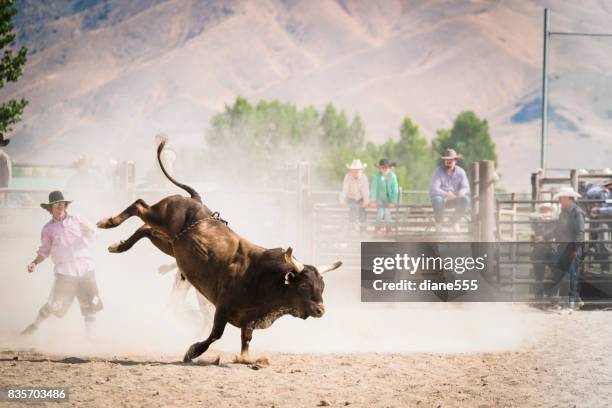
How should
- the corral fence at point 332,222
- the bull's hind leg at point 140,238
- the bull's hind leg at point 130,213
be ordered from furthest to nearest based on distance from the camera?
the corral fence at point 332,222
the bull's hind leg at point 140,238
the bull's hind leg at point 130,213

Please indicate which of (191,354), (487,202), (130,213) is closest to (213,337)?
(191,354)

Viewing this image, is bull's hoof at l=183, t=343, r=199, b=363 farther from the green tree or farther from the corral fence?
the green tree

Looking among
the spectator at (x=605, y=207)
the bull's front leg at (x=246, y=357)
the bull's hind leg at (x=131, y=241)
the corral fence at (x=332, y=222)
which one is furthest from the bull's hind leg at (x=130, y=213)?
the spectator at (x=605, y=207)

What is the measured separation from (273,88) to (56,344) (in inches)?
7426

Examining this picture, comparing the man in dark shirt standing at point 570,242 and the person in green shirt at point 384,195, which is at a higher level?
the person in green shirt at point 384,195

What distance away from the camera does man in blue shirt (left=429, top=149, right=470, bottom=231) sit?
1252 centimetres

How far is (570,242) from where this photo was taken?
35.8ft

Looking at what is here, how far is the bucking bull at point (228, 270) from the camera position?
6.67 metres

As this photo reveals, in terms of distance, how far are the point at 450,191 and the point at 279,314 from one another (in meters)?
6.26

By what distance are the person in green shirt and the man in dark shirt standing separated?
2.83 metres

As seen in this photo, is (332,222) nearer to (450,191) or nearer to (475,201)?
(450,191)

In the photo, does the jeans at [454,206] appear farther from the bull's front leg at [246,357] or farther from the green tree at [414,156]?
the green tree at [414,156]

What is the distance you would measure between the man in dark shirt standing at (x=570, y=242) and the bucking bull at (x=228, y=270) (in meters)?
5.03

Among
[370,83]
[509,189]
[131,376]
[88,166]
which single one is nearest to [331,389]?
[131,376]
